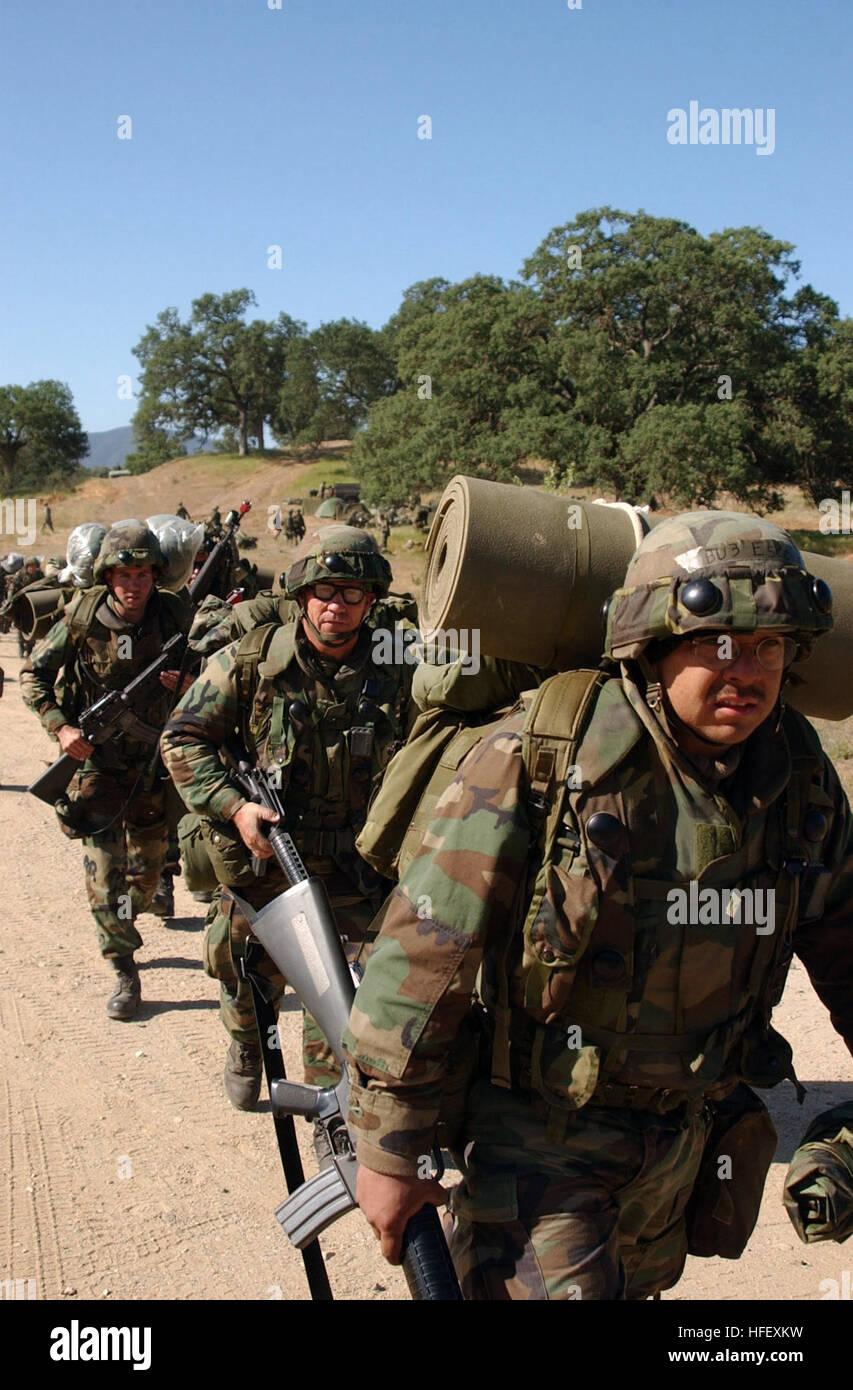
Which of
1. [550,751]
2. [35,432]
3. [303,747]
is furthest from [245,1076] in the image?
[35,432]

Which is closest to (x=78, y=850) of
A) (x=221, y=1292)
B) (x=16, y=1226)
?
(x=16, y=1226)

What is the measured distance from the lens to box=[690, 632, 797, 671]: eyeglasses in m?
2.27

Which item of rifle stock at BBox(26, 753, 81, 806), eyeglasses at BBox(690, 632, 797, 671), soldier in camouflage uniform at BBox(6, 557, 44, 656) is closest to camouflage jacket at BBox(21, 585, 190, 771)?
rifle stock at BBox(26, 753, 81, 806)

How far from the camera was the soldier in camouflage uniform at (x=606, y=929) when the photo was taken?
225cm

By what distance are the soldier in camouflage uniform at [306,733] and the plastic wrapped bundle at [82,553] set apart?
3755mm

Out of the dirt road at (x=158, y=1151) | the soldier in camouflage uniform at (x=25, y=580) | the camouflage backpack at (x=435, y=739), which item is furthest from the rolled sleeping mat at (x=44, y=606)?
the soldier in camouflage uniform at (x=25, y=580)

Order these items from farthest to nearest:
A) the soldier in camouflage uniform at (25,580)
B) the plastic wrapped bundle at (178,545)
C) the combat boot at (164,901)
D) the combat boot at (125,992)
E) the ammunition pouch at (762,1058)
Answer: the soldier in camouflage uniform at (25,580) < the plastic wrapped bundle at (178,545) < the combat boot at (164,901) < the combat boot at (125,992) < the ammunition pouch at (762,1058)

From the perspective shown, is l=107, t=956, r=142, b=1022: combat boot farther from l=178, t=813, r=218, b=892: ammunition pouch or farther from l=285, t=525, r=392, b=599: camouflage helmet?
l=285, t=525, r=392, b=599: camouflage helmet

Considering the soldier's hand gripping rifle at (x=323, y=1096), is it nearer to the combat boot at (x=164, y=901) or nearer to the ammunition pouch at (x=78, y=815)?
the ammunition pouch at (x=78, y=815)

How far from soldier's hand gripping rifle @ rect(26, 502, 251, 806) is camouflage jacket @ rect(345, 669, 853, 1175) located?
13.8ft

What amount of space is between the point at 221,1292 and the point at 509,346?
3236 centimetres

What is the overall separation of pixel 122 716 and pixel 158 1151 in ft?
8.23

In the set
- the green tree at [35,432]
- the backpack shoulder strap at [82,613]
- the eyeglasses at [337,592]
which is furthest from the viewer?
the green tree at [35,432]
